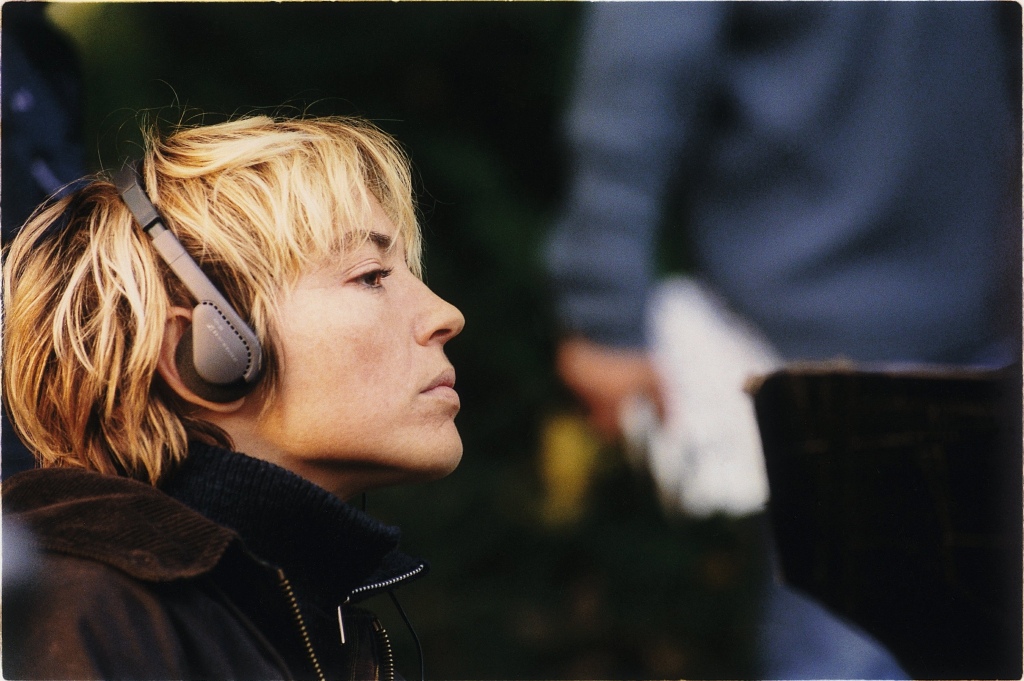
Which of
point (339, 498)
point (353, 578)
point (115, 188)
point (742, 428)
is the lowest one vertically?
point (742, 428)

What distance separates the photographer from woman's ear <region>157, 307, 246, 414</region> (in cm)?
149

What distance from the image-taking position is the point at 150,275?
1.48m

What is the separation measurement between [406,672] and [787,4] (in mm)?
1629

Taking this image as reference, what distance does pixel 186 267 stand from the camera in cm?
147

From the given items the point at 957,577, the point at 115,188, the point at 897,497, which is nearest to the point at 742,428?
the point at 897,497

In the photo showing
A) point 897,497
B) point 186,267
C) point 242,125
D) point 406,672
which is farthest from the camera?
point 406,672

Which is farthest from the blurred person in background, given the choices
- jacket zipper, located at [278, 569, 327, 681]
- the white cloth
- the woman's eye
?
jacket zipper, located at [278, 569, 327, 681]

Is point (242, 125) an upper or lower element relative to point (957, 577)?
upper

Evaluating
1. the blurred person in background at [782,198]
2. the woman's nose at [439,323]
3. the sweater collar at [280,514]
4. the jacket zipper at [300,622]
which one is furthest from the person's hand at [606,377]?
the jacket zipper at [300,622]

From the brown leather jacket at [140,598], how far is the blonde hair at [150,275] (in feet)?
0.33

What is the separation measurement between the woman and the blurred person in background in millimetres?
598

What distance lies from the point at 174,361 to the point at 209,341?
8 centimetres

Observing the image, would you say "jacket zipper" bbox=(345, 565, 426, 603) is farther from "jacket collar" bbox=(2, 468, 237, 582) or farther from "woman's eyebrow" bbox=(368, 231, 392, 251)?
"woman's eyebrow" bbox=(368, 231, 392, 251)

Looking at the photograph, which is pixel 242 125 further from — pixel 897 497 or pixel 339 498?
pixel 897 497
